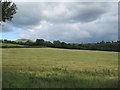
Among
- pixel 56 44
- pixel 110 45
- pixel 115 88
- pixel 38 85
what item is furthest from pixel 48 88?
pixel 56 44

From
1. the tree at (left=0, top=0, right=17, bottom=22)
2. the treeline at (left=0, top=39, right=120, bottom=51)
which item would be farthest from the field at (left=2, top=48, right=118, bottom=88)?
the treeline at (left=0, top=39, right=120, bottom=51)

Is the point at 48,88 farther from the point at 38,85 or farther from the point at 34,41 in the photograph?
the point at 34,41

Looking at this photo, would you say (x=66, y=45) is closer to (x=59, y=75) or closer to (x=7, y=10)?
(x=7, y=10)

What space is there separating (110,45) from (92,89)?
61638 mm

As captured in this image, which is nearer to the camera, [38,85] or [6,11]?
[38,85]


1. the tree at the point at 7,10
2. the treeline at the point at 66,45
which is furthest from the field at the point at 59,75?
the treeline at the point at 66,45

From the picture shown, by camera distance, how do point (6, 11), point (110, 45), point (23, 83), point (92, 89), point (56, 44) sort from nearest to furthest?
point (92, 89) → point (23, 83) → point (6, 11) → point (110, 45) → point (56, 44)

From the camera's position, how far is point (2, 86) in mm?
14430

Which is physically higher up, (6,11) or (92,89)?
(6,11)

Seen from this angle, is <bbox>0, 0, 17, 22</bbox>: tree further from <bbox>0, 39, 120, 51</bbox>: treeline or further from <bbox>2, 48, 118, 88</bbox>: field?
<bbox>0, 39, 120, 51</bbox>: treeline

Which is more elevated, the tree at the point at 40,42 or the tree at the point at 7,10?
the tree at the point at 7,10

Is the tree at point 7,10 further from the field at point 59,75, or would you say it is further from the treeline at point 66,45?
the treeline at point 66,45

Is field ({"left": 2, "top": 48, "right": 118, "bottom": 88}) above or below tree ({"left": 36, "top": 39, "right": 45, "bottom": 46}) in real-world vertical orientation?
below

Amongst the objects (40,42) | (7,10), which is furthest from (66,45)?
(7,10)
